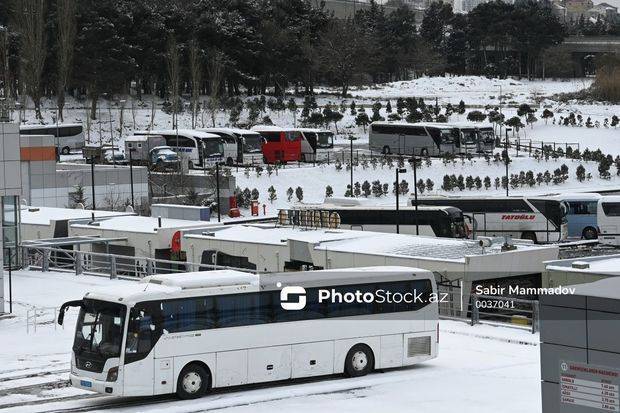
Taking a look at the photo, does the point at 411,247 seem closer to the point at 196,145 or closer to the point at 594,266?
the point at 594,266

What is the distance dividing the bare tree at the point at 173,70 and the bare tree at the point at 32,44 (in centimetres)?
860

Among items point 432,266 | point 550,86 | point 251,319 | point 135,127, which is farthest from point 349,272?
point 550,86

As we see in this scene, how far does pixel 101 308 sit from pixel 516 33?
348 feet

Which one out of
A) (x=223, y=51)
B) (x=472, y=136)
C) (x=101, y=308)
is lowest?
(x=101, y=308)

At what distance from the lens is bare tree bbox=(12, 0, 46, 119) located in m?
74.2

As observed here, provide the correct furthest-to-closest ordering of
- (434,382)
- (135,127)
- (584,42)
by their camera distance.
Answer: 1. (584,42)
2. (135,127)
3. (434,382)

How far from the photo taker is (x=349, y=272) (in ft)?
71.0

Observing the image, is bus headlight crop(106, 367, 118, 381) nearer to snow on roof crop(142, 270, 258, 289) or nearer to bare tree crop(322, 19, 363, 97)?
snow on roof crop(142, 270, 258, 289)

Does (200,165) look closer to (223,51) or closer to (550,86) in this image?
(223,51)

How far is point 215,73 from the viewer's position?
83.1m

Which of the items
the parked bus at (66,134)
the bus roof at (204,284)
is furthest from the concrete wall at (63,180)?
the bus roof at (204,284)

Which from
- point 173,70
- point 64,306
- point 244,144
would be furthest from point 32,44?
point 64,306

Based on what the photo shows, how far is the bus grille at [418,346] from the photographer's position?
21891 millimetres

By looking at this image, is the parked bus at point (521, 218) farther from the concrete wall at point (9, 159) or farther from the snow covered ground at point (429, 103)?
the concrete wall at point (9, 159)
